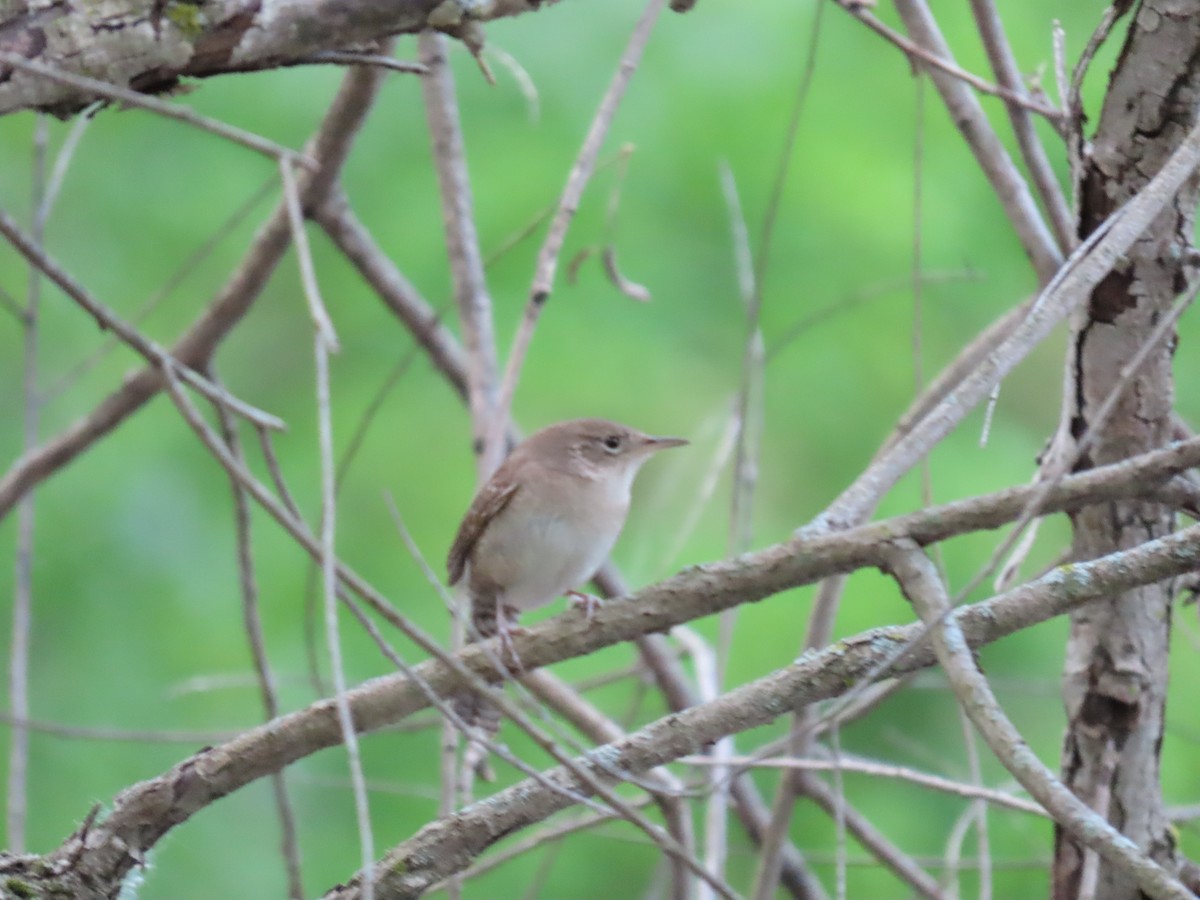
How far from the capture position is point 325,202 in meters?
3.27

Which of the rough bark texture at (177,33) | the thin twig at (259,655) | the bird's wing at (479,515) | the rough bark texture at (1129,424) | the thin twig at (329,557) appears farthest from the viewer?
the bird's wing at (479,515)

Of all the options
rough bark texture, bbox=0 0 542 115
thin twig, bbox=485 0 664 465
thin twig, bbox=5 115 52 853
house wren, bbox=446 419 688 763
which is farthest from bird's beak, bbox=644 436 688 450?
rough bark texture, bbox=0 0 542 115

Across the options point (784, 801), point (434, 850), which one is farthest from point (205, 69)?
point (784, 801)

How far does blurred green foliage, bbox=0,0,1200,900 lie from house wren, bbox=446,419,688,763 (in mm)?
1097

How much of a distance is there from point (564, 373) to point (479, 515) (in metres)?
1.61

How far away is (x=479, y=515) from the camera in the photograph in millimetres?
2953

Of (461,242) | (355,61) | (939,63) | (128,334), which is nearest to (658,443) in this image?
(461,242)

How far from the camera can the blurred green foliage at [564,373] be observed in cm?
436

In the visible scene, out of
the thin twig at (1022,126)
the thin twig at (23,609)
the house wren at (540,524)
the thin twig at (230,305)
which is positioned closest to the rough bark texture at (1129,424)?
the thin twig at (1022,126)

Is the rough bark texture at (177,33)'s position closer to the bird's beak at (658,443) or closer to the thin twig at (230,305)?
the thin twig at (230,305)

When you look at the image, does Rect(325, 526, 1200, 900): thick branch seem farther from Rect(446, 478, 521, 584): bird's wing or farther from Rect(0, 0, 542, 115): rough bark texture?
Rect(446, 478, 521, 584): bird's wing

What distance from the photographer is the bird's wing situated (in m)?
2.91

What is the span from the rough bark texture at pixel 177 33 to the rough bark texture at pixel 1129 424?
0.94 metres

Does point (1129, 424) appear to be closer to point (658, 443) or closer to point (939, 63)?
point (939, 63)
